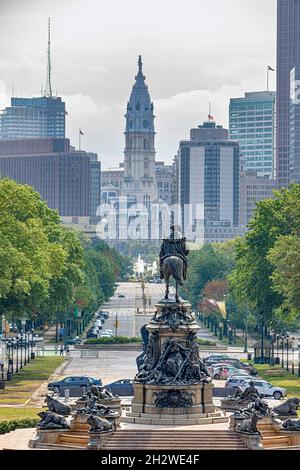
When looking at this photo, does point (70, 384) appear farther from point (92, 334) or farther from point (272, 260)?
point (92, 334)

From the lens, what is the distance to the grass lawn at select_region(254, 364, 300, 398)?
11525cm

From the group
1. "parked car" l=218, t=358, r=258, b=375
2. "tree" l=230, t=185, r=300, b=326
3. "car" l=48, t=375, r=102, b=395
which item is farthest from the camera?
"tree" l=230, t=185, r=300, b=326

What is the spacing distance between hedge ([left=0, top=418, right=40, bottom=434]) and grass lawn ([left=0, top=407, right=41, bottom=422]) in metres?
2.85

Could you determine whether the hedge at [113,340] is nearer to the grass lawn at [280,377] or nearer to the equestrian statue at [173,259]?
the grass lawn at [280,377]

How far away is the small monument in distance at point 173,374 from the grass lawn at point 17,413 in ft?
35.1

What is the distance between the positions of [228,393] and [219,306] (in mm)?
81240

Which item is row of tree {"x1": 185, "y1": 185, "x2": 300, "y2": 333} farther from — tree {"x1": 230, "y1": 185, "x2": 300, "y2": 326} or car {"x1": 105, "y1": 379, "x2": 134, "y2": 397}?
car {"x1": 105, "y1": 379, "x2": 134, "y2": 397}

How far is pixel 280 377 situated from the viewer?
128 meters

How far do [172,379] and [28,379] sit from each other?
4577 centimetres

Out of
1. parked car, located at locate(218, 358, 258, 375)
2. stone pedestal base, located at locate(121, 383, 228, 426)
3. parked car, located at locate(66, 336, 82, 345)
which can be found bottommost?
parked car, located at locate(66, 336, 82, 345)

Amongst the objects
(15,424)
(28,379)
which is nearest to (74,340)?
(28,379)

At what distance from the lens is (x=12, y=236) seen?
133625 mm

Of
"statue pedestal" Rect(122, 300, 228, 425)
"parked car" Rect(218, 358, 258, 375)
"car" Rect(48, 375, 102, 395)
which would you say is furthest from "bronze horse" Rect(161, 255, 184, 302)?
"parked car" Rect(218, 358, 258, 375)
